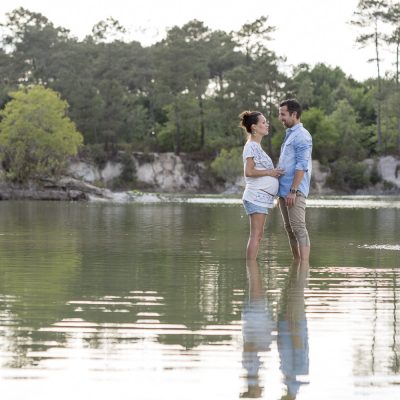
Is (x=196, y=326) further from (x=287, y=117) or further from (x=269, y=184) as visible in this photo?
(x=287, y=117)

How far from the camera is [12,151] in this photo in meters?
60.4

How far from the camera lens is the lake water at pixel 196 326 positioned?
5.57 metres

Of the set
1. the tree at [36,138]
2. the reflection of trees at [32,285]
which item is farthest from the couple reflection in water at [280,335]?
the tree at [36,138]

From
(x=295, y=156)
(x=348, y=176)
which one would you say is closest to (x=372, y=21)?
(x=348, y=176)

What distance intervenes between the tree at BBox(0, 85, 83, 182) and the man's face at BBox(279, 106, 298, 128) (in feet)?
148

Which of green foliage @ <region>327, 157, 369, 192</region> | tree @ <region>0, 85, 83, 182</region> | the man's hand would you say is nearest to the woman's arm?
the man's hand

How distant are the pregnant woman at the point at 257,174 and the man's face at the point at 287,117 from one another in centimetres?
22

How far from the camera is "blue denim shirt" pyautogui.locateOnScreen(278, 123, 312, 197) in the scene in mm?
12562

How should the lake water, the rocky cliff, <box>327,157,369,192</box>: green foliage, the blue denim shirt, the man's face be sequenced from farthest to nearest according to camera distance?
1. <box>327,157,369,192</box>: green foliage
2. the rocky cliff
3. the blue denim shirt
4. the man's face
5. the lake water

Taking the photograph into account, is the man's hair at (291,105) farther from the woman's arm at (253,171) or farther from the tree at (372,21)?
the tree at (372,21)

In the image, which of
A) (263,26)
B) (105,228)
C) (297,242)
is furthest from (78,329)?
(263,26)

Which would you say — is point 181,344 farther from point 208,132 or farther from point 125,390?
point 208,132

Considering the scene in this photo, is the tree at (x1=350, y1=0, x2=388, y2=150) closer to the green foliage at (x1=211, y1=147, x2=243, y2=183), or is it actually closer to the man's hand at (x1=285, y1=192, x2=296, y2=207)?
the green foliage at (x1=211, y1=147, x2=243, y2=183)

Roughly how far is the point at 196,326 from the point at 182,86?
82.9 m
